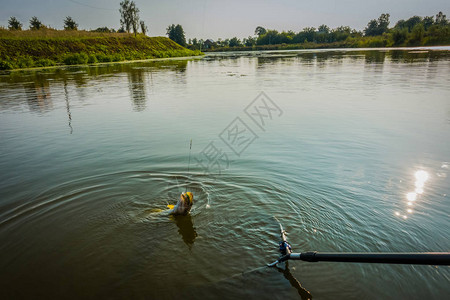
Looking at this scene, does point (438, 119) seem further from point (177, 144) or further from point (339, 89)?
point (177, 144)

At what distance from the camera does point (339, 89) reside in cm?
1647

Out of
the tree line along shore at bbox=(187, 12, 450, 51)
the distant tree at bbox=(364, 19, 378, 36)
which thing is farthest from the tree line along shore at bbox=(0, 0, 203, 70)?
the distant tree at bbox=(364, 19, 378, 36)

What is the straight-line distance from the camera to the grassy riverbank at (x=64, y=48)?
43.4 meters

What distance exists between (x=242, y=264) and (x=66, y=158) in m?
6.16

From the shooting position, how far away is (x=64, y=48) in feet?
174

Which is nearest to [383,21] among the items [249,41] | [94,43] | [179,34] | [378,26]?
[378,26]

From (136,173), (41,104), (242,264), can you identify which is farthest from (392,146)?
(41,104)

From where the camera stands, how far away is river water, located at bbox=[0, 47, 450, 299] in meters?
3.46

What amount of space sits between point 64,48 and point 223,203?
200 feet

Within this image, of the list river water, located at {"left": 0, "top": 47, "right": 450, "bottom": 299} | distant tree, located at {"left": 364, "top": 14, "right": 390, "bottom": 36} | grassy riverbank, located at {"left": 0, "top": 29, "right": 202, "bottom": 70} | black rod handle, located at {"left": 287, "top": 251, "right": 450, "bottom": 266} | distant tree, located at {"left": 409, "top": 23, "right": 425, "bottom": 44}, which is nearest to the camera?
black rod handle, located at {"left": 287, "top": 251, "right": 450, "bottom": 266}

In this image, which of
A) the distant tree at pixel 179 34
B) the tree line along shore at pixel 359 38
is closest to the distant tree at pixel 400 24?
the tree line along shore at pixel 359 38

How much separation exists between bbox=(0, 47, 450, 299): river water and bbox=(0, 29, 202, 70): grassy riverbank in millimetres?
42251

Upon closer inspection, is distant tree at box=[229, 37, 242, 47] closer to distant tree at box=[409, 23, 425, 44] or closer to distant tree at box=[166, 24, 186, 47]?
distant tree at box=[166, 24, 186, 47]

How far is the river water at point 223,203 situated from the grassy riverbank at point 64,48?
42.3 metres
